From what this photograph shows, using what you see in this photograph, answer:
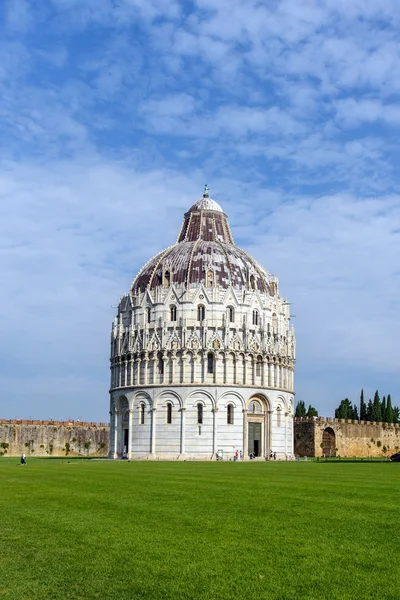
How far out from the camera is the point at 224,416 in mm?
78625

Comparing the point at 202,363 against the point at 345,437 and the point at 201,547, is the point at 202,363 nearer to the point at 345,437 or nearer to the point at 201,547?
the point at 345,437

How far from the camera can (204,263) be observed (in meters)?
84.3

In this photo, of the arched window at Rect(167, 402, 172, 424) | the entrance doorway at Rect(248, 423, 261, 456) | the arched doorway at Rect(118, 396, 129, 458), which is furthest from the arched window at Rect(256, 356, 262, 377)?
the arched doorway at Rect(118, 396, 129, 458)

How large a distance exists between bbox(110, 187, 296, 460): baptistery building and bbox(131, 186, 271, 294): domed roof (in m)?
0.16

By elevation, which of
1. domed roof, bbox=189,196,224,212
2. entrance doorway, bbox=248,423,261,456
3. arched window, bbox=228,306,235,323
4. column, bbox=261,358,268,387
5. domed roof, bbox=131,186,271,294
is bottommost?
entrance doorway, bbox=248,423,261,456

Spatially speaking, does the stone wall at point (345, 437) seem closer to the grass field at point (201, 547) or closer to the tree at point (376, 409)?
the tree at point (376, 409)

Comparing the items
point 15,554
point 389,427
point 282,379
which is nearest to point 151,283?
point 282,379

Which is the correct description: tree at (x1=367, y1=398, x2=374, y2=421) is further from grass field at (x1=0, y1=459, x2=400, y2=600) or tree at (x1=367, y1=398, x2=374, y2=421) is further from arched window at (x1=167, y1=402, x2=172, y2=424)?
grass field at (x1=0, y1=459, x2=400, y2=600)

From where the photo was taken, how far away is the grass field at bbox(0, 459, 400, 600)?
36.8ft

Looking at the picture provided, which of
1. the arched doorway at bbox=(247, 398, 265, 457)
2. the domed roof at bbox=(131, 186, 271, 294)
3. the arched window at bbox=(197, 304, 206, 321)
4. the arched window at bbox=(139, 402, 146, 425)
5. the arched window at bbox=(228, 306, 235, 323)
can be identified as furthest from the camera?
the domed roof at bbox=(131, 186, 271, 294)

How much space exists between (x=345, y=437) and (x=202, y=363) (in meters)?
37.7

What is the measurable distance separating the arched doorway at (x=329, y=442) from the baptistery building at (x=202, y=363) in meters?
20.2

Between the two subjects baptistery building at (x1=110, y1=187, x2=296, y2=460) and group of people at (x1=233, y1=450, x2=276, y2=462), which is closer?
group of people at (x1=233, y1=450, x2=276, y2=462)

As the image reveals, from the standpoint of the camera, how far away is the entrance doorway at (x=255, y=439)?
A: 8056 centimetres
